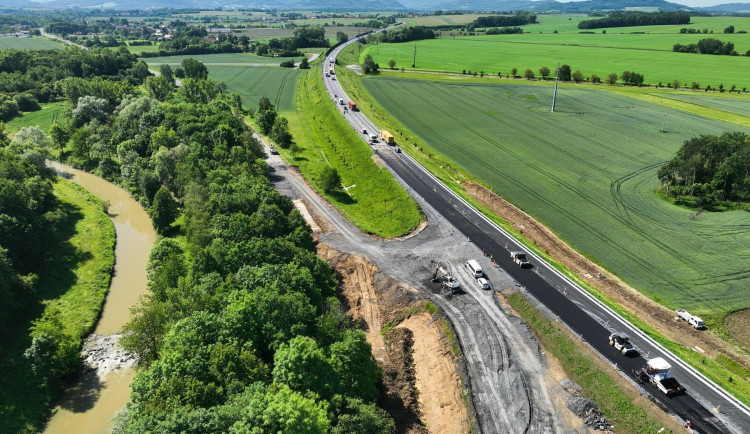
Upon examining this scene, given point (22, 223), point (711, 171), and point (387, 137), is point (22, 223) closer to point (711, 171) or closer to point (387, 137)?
point (387, 137)

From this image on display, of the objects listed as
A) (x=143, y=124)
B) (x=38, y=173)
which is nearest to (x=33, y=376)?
(x=38, y=173)

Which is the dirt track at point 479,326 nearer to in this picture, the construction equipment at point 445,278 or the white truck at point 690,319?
the construction equipment at point 445,278

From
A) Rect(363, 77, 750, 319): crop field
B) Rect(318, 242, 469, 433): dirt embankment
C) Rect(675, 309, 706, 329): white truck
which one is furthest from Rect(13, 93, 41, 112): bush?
Rect(675, 309, 706, 329): white truck

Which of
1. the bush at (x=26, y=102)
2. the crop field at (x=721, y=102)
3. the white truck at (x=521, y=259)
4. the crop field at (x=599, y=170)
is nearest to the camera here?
the white truck at (x=521, y=259)

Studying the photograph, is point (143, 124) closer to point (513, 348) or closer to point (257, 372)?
point (257, 372)

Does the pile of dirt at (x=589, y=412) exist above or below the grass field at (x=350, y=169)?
below

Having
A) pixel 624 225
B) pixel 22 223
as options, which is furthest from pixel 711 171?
pixel 22 223

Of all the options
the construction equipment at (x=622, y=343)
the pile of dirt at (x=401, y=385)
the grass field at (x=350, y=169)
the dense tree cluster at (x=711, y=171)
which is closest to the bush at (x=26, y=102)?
the grass field at (x=350, y=169)
